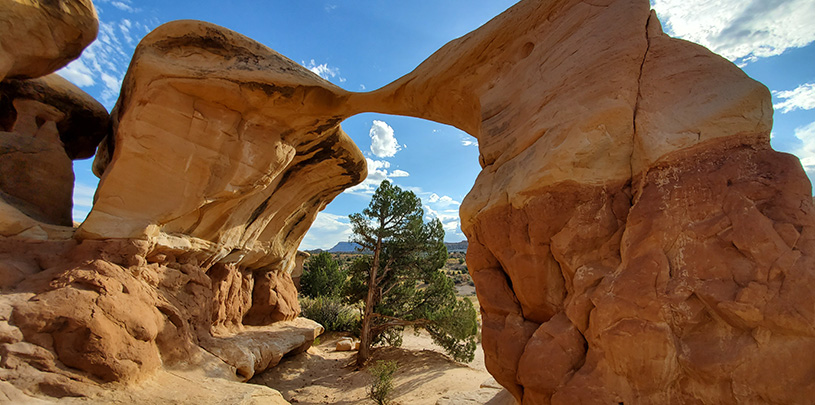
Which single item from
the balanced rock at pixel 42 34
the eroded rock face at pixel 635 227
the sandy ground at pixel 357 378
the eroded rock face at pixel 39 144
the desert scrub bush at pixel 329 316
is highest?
the balanced rock at pixel 42 34

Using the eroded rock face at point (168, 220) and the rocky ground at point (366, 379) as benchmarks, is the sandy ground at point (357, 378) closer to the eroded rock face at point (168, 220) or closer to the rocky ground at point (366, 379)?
the rocky ground at point (366, 379)

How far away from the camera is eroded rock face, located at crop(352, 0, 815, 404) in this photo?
239cm

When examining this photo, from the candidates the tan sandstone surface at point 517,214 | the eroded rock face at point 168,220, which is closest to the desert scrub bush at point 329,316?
the eroded rock face at point 168,220

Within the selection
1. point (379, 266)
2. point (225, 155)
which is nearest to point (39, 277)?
point (225, 155)

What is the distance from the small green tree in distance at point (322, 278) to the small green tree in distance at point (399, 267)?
28.3 ft

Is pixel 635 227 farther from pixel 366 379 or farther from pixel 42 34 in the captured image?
pixel 42 34

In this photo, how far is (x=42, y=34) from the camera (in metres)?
6.50

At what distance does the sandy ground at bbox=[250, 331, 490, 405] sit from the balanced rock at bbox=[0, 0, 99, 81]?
314 inches

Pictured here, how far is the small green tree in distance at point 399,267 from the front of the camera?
41.0ft

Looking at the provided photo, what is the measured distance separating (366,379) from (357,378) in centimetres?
30

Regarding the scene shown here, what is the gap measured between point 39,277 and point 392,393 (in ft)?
24.4

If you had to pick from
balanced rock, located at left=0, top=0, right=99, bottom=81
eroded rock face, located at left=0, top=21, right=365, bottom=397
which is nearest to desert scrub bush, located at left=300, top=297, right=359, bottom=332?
eroded rock face, located at left=0, top=21, right=365, bottom=397

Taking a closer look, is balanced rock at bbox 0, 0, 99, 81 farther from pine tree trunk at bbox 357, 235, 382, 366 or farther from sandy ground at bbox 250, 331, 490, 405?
pine tree trunk at bbox 357, 235, 382, 366

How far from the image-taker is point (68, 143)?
8.60m
